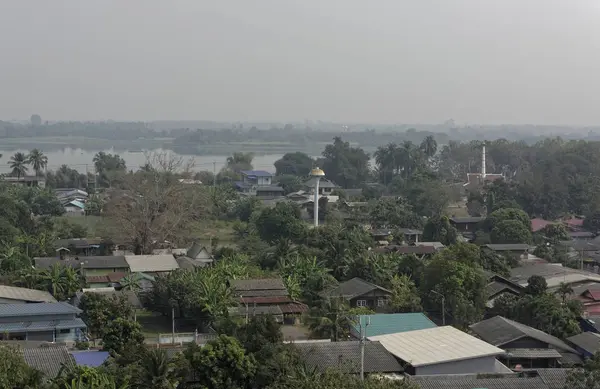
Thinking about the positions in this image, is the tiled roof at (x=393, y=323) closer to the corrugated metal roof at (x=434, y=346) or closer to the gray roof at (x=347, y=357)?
the corrugated metal roof at (x=434, y=346)

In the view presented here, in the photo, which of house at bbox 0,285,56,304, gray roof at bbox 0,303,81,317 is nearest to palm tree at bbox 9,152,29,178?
house at bbox 0,285,56,304

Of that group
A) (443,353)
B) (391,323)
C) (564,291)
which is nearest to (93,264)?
(391,323)

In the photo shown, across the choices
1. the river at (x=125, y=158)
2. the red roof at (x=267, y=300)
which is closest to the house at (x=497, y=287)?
the red roof at (x=267, y=300)

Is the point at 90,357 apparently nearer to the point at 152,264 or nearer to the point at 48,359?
the point at 48,359

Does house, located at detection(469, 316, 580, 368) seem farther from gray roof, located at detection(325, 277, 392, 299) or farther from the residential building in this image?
gray roof, located at detection(325, 277, 392, 299)

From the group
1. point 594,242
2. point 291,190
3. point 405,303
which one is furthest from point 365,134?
point 405,303

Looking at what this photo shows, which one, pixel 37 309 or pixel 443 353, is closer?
pixel 443 353
